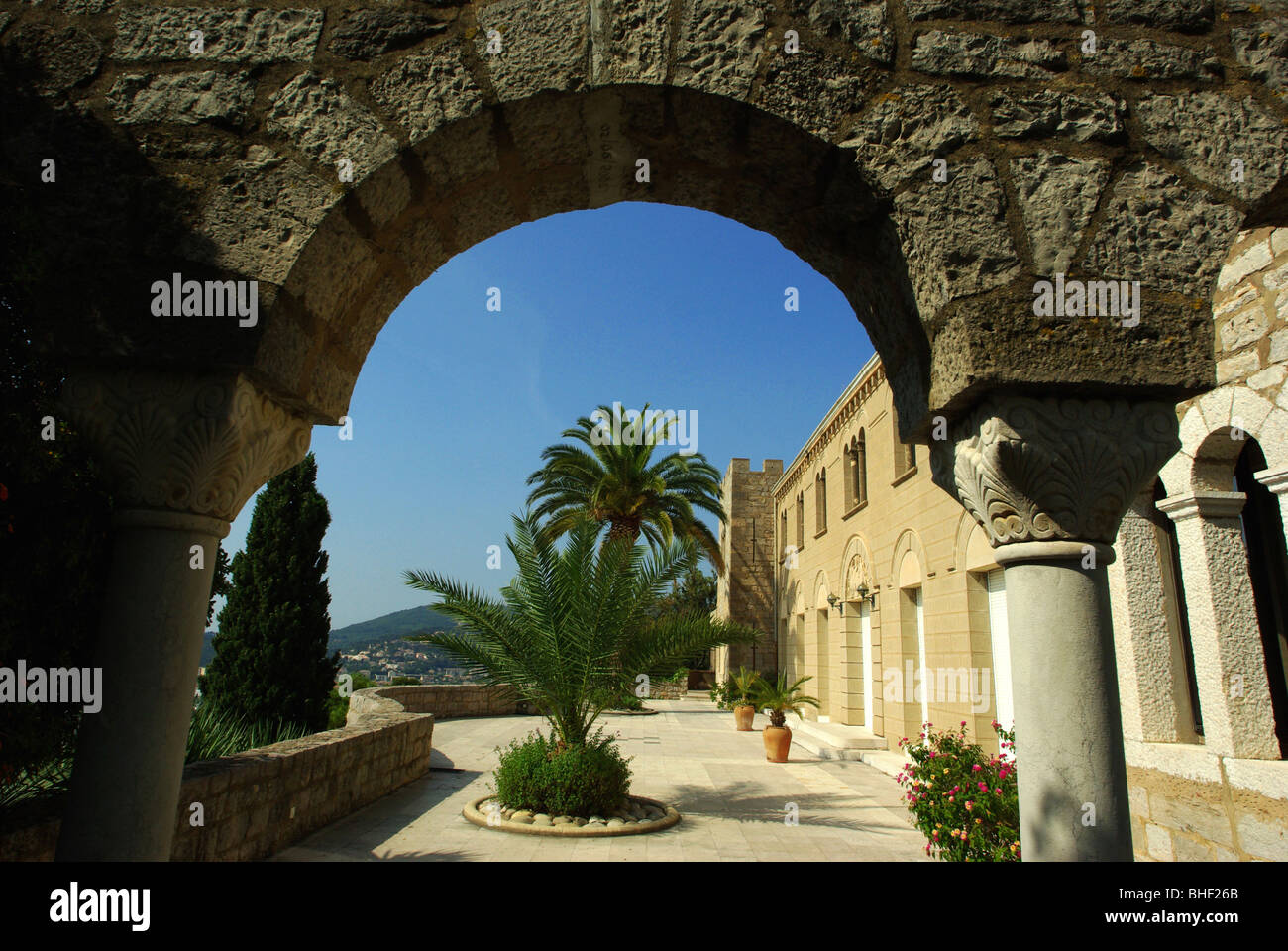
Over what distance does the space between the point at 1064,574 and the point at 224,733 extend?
6.98m

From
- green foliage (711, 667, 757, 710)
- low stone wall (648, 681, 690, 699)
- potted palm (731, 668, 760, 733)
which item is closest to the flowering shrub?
green foliage (711, 667, 757, 710)

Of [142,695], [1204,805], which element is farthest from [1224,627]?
[142,695]

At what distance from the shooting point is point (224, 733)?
22.1ft

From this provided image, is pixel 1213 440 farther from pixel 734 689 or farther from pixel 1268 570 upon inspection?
pixel 734 689

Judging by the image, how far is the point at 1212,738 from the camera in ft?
13.2

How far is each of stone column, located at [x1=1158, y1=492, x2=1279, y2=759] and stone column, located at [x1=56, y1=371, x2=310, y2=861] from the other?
15.3 feet

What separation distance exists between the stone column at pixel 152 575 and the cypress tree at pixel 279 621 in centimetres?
793

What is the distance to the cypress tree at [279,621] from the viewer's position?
9203 mm

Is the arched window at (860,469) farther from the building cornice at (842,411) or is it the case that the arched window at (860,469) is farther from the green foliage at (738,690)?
the green foliage at (738,690)

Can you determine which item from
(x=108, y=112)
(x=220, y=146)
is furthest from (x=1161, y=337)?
(x=108, y=112)
